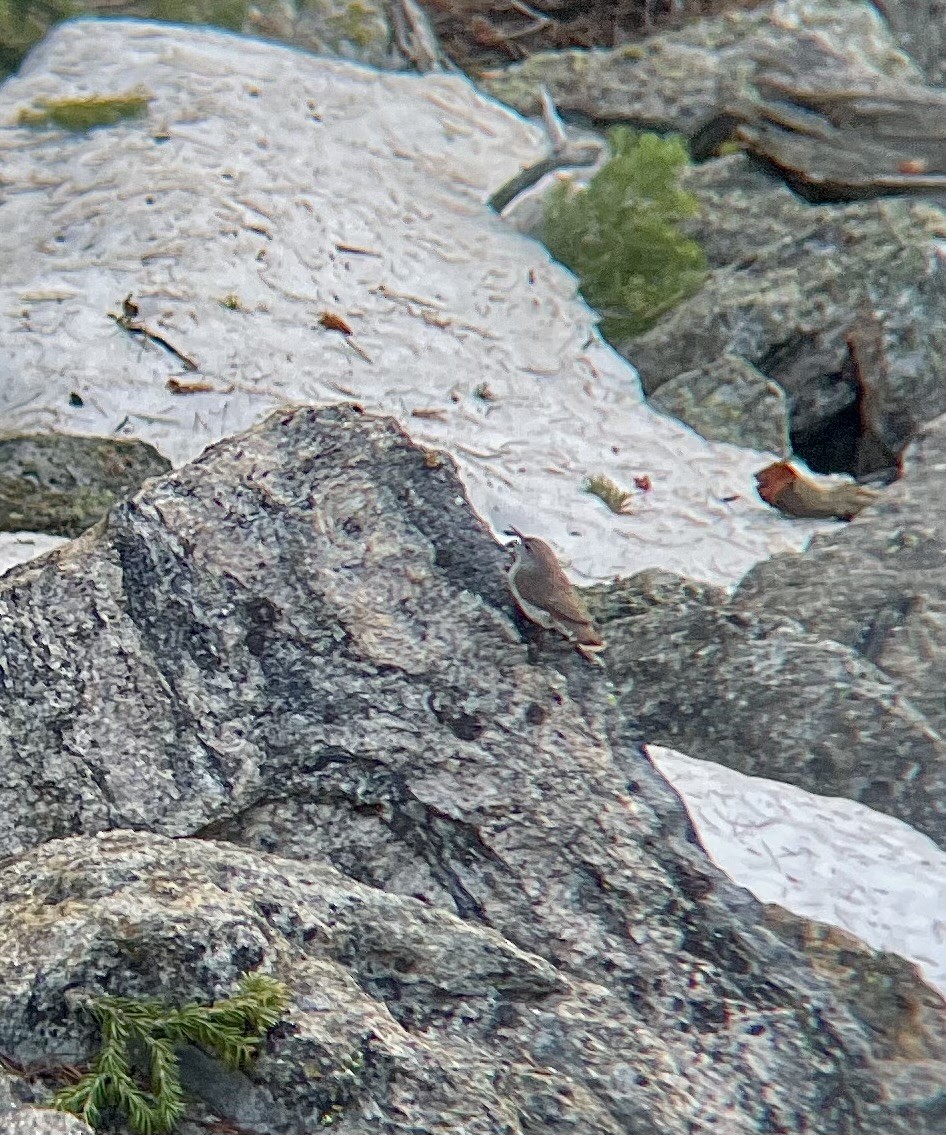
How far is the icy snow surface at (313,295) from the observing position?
21.4 ft

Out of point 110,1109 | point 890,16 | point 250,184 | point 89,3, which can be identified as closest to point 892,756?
point 110,1109

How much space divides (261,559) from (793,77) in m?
6.84

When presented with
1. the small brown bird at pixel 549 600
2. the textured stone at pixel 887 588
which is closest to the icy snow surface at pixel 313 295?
the textured stone at pixel 887 588

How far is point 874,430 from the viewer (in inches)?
293

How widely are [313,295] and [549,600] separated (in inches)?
169

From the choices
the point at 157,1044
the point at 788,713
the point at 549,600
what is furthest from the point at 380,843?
the point at 788,713

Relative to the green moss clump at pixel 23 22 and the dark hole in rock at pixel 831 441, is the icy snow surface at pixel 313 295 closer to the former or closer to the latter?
the green moss clump at pixel 23 22

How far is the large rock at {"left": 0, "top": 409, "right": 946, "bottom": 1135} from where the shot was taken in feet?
8.91

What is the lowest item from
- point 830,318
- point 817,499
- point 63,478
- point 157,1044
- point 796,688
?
point 817,499

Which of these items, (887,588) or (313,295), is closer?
(887,588)

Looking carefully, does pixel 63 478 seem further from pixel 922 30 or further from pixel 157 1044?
pixel 922 30

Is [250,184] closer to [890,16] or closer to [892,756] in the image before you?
[892,756]

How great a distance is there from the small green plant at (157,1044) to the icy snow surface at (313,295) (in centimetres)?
264

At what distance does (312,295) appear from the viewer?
7602 mm
